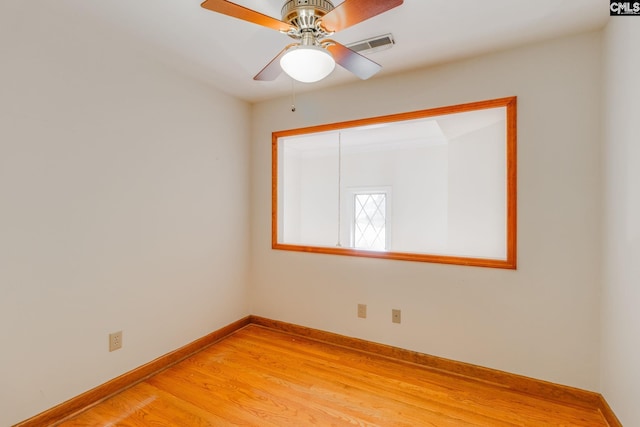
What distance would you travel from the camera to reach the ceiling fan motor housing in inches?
55.9

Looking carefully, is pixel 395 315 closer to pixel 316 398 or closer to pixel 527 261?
pixel 316 398

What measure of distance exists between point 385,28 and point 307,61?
78 centimetres

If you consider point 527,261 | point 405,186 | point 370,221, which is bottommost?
point 527,261

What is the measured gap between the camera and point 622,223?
1.62m

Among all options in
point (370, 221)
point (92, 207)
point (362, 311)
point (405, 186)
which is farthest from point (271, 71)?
point (370, 221)

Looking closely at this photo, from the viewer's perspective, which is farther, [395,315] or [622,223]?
[395,315]

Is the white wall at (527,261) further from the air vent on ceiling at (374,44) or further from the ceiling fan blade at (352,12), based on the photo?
the ceiling fan blade at (352,12)

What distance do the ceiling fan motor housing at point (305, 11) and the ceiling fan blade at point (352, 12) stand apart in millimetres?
65

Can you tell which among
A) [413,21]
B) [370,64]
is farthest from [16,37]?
[413,21]

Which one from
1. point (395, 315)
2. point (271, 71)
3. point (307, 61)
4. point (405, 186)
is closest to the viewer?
point (307, 61)

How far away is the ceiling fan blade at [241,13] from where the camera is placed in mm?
1246

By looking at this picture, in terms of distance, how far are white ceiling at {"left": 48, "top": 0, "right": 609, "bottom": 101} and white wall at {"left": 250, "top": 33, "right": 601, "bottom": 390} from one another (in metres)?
0.17

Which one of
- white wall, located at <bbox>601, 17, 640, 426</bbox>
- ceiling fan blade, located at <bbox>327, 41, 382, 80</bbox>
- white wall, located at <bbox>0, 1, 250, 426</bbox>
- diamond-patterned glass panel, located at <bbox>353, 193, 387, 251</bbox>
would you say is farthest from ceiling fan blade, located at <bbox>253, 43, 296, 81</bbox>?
diamond-patterned glass panel, located at <bbox>353, 193, 387, 251</bbox>

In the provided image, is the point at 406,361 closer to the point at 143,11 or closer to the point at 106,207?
the point at 106,207
